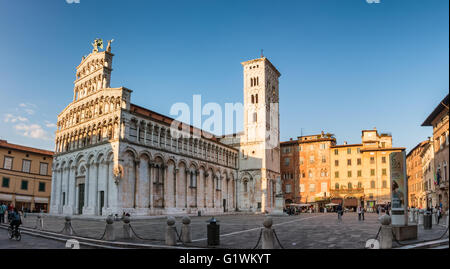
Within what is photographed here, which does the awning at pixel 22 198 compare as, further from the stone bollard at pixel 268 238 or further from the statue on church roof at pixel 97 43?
the stone bollard at pixel 268 238

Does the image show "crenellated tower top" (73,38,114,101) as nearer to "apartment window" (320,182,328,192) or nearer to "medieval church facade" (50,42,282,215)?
"medieval church facade" (50,42,282,215)

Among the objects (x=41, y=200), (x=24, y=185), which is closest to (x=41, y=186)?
(x=41, y=200)

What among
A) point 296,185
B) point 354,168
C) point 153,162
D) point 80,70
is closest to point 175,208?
point 153,162

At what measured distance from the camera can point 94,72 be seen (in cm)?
4181

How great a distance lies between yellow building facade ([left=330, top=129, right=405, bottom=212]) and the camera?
194 feet

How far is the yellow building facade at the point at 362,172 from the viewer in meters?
59.3

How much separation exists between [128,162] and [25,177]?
75.4 feet

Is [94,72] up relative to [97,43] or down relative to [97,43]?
down

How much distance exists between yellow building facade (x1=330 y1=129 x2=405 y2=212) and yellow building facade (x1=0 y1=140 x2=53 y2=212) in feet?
154

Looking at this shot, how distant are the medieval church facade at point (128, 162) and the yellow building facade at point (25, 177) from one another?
28.1 feet

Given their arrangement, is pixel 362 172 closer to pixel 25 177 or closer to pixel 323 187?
pixel 323 187

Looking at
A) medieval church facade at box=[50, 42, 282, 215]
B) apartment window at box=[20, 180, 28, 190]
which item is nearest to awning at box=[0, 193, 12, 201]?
apartment window at box=[20, 180, 28, 190]

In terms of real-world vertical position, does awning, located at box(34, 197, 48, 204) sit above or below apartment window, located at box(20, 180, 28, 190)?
below
